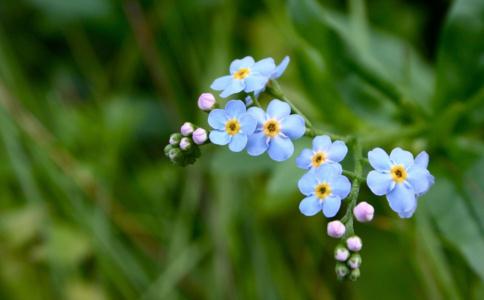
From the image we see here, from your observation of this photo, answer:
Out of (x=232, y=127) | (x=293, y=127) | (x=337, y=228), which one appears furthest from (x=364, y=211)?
(x=232, y=127)

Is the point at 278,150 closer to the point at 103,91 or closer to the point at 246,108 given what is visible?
the point at 246,108

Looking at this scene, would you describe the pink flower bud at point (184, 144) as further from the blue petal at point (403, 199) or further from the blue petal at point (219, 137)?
the blue petal at point (403, 199)

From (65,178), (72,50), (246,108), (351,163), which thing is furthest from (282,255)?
(72,50)

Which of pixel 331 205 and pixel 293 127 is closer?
pixel 331 205

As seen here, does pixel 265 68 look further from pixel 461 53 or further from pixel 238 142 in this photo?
pixel 461 53

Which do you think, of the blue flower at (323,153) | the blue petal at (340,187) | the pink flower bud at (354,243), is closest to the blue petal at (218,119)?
A: the blue flower at (323,153)

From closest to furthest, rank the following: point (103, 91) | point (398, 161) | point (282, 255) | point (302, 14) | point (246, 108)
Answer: point (398, 161), point (246, 108), point (302, 14), point (282, 255), point (103, 91)

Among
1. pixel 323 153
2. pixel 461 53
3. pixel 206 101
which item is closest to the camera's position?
pixel 323 153

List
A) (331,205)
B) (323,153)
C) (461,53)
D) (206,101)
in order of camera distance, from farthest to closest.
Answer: (461,53) < (206,101) < (323,153) < (331,205)
